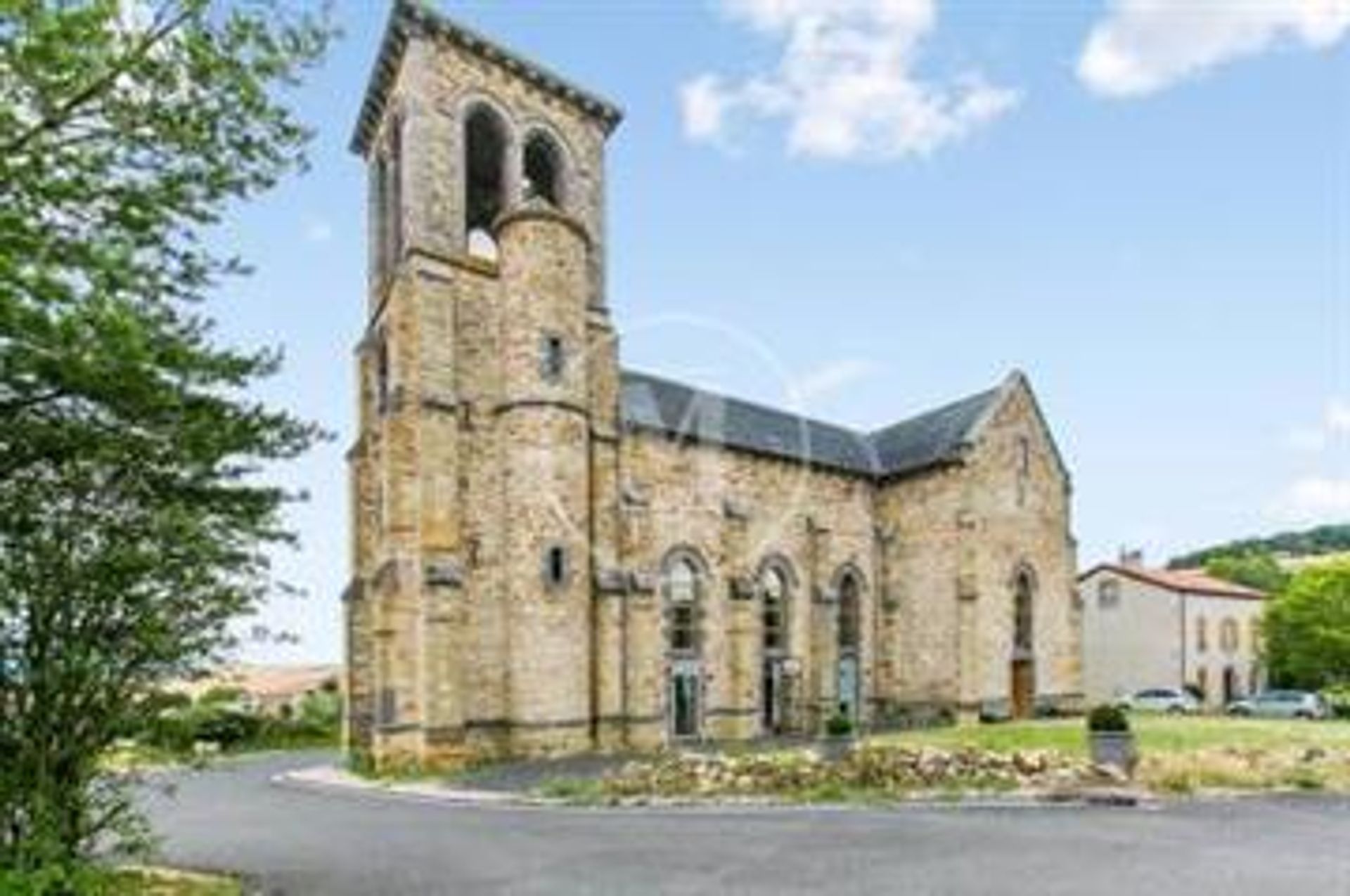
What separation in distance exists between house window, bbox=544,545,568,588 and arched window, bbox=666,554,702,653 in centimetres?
465

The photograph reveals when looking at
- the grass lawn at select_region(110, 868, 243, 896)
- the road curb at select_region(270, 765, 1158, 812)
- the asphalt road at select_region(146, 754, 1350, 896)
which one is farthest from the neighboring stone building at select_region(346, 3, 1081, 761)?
the grass lawn at select_region(110, 868, 243, 896)

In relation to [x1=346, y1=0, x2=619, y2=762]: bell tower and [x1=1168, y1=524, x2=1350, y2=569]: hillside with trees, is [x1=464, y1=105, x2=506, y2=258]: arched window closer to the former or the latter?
[x1=346, y1=0, x2=619, y2=762]: bell tower

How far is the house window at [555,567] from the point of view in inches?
1066


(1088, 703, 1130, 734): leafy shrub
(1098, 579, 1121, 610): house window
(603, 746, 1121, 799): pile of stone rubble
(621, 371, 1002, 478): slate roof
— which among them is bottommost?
(603, 746, 1121, 799): pile of stone rubble

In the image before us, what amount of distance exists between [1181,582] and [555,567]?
117 feet

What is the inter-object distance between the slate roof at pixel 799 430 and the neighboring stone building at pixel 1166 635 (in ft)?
54.4

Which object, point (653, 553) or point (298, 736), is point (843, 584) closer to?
point (653, 553)

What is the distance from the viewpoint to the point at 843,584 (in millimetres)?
36656

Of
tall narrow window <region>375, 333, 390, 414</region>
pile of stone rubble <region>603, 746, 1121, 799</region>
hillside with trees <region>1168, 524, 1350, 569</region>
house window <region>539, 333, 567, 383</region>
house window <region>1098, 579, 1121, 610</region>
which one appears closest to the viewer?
pile of stone rubble <region>603, 746, 1121, 799</region>

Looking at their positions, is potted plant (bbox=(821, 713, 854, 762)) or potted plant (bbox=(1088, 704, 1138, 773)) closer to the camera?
potted plant (bbox=(1088, 704, 1138, 773))

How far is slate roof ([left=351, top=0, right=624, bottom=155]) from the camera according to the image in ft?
90.9

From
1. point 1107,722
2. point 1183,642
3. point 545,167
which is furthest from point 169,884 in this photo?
point 1183,642

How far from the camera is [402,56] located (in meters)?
28.4

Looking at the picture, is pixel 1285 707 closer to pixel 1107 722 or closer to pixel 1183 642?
pixel 1183 642
